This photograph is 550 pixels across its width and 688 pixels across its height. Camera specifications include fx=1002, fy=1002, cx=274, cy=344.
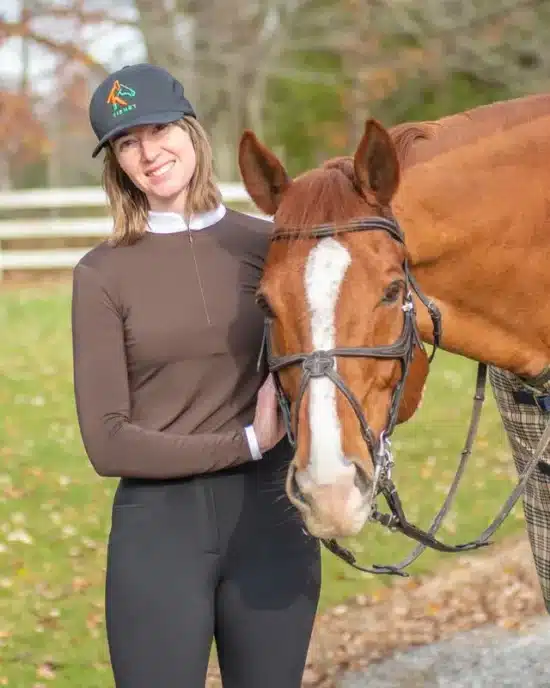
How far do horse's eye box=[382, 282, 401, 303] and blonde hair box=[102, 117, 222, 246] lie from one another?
0.68m

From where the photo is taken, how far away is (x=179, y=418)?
9.03 feet

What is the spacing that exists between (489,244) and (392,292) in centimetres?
52

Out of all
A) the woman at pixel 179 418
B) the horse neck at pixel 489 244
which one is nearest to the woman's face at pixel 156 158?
the woman at pixel 179 418

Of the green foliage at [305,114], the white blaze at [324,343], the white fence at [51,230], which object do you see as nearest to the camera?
the white blaze at [324,343]

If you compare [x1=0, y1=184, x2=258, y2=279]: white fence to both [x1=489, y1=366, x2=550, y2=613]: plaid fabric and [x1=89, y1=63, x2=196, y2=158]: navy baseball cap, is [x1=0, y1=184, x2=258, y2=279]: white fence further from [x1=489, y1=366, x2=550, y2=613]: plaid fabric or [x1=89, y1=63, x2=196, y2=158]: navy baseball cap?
[x1=89, y1=63, x2=196, y2=158]: navy baseball cap

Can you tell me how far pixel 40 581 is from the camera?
569 centimetres

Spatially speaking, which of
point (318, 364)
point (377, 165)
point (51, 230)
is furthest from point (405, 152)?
point (51, 230)

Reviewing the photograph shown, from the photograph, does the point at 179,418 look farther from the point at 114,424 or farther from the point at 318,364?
the point at 318,364

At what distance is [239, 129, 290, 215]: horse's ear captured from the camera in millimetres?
2491

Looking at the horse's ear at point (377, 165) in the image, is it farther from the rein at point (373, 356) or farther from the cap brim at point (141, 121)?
the cap brim at point (141, 121)

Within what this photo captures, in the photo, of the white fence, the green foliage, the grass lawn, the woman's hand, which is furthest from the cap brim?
the green foliage

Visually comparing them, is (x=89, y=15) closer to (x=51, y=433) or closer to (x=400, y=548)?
(x=51, y=433)

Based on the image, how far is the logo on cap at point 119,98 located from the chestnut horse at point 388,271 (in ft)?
1.26

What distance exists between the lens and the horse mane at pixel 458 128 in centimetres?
273
